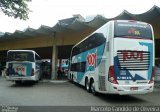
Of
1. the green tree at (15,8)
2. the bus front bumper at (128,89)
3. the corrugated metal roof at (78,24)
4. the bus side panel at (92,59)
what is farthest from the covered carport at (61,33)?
the green tree at (15,8)

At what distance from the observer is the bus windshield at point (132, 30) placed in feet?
40.6

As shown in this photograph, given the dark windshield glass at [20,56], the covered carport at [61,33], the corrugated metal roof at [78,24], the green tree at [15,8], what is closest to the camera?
the green tree at [15,8]

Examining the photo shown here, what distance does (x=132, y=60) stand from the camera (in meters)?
12.3

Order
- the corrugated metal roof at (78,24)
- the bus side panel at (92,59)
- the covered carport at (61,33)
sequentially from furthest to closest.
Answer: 1. the covered carport at (61,33)
2. the corrugated metal roof at (78,24)
3. the bus side panel at (92,59)

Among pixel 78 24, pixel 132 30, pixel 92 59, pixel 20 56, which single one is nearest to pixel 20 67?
pixel 20 56

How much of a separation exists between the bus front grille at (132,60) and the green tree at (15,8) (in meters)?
4.40

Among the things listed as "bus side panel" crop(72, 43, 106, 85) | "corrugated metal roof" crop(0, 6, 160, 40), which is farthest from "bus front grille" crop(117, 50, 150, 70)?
"corrugated metal roof" crop(0, 6, 160, 40)

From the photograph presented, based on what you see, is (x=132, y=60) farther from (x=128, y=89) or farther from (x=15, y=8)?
(x=15, y=8)

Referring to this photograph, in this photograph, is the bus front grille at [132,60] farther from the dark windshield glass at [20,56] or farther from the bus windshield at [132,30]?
the dark windshield glass at [20,56]

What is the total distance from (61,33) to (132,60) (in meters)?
21.0

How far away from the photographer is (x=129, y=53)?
483 inches

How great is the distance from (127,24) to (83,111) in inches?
194

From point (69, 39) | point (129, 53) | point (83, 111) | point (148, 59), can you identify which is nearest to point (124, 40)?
point (129, 53)

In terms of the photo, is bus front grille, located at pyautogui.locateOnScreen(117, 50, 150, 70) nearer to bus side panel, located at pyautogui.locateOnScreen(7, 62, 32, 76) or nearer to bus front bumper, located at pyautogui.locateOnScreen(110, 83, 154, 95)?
bus front bumper, located at pyautogui.locateOnScreen(110, 83, 154, 95)
